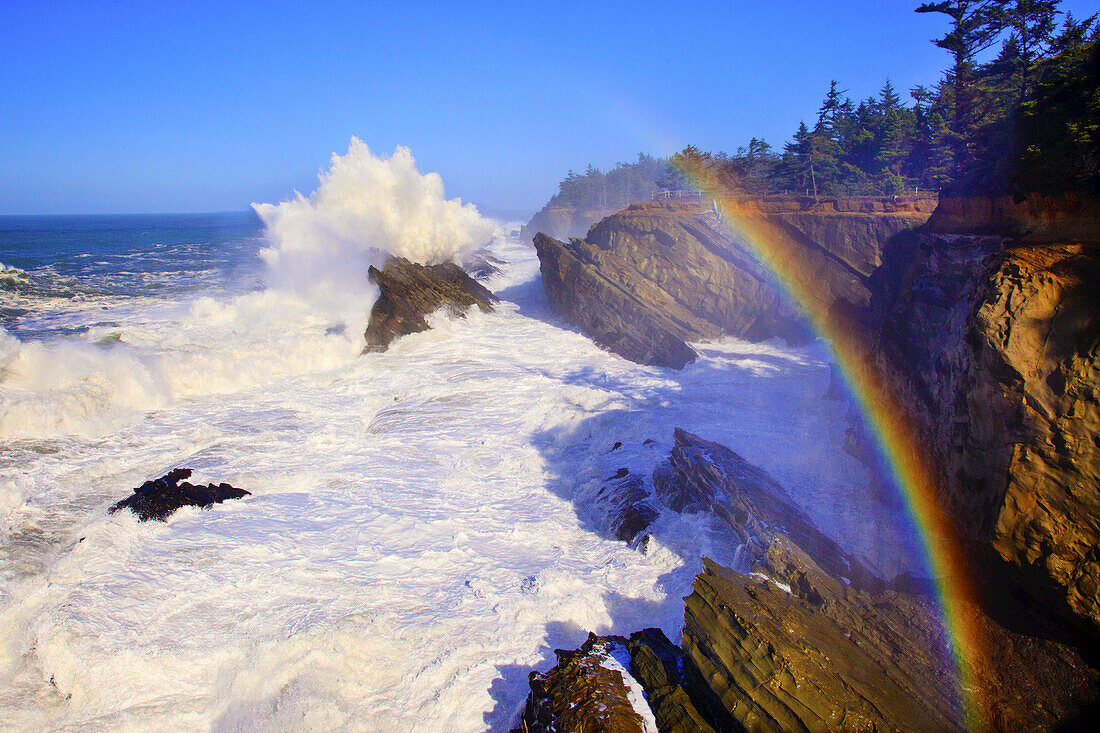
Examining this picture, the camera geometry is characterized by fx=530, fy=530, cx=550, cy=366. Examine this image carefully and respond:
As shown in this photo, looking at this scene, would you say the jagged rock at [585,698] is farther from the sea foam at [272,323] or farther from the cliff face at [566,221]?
the cliff face at [566,221]

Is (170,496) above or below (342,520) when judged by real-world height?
above

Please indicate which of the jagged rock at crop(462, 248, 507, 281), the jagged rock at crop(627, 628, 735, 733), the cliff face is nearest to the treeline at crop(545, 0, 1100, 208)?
the jagged rock at crop(627, 628, 735, 733)

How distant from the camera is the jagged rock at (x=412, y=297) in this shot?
21.5 meters

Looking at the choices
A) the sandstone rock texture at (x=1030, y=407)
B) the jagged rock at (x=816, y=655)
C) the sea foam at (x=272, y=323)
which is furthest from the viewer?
the sea foam at (x=272, y=323)

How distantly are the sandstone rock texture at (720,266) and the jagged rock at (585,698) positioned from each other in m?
17.5

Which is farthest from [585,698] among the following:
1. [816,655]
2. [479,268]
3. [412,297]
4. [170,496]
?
[479,268]

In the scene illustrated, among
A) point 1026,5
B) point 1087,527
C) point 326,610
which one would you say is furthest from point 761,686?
point 1026,5

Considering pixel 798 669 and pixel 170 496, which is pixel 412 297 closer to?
pixel 170 496

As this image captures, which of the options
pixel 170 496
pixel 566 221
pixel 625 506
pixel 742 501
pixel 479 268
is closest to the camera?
pixel 742 501

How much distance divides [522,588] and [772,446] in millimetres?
7179

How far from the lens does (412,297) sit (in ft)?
77.7

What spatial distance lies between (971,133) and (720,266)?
459 inches

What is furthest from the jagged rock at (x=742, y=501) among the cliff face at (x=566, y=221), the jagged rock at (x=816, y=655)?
the cliff face at (x=566, y=221)

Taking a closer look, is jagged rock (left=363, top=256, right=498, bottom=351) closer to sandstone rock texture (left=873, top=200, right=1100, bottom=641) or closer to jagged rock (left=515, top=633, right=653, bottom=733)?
jagged rock (left=515, top=633, right=653, bottom=733)
